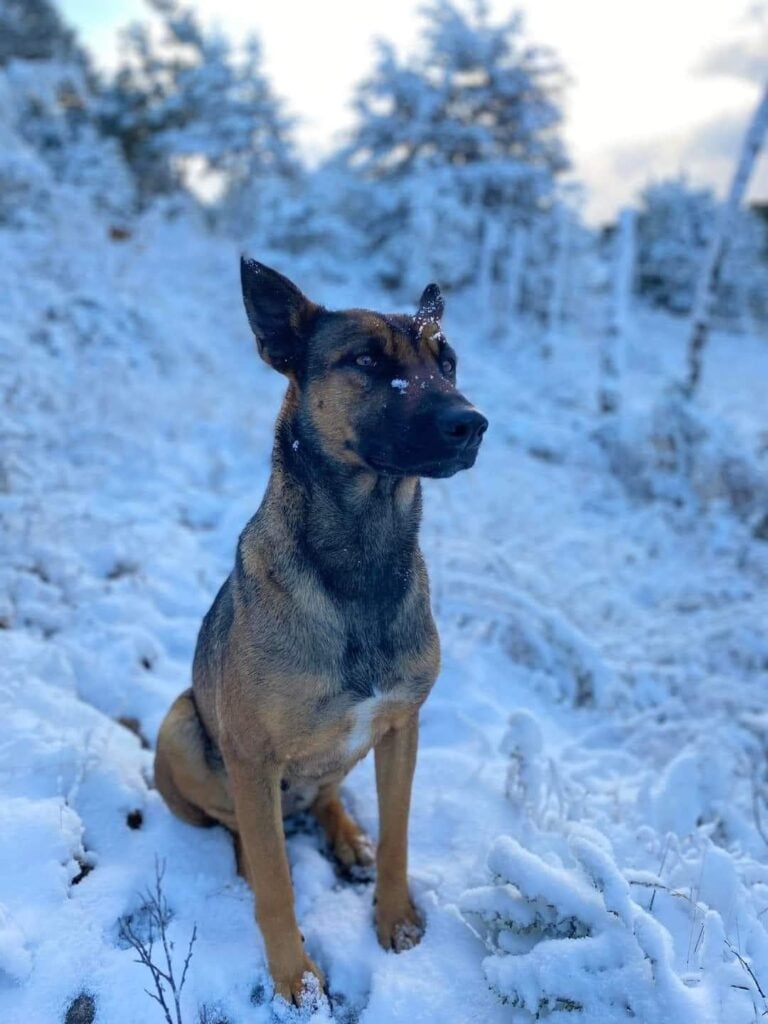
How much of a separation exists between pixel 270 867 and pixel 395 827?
1.59ft

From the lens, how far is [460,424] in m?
2.08

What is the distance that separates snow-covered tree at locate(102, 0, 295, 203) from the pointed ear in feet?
81.7

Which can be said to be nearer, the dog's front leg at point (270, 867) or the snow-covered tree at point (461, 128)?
the dog's front leg at point (270, 867)

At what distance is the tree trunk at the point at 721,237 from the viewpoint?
11344 millimetres

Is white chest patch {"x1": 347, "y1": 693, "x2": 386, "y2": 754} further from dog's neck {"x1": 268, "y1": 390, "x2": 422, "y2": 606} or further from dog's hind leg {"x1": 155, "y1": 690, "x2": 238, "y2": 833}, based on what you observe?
dog's hind leg {"x1": 155, "y1": 690, "x2": 238, "y2": 833}

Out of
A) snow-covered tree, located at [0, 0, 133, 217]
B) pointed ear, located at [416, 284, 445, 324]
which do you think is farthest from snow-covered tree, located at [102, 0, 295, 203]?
pointed ear, located at [416, 284, 445, 324]

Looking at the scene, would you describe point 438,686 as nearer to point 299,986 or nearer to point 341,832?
point 341,832

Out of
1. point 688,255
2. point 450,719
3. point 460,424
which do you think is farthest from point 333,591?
point 688,255

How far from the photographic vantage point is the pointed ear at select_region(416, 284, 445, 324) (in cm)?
256

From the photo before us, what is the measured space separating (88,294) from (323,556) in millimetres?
8883

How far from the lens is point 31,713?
10.0 feet

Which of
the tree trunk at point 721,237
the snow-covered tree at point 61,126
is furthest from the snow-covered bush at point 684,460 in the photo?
the snow-covered tree at point 61,126

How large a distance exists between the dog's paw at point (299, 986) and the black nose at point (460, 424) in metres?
1.74

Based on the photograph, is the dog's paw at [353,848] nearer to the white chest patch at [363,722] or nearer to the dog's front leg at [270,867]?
the dog's front leg at [270,867]
